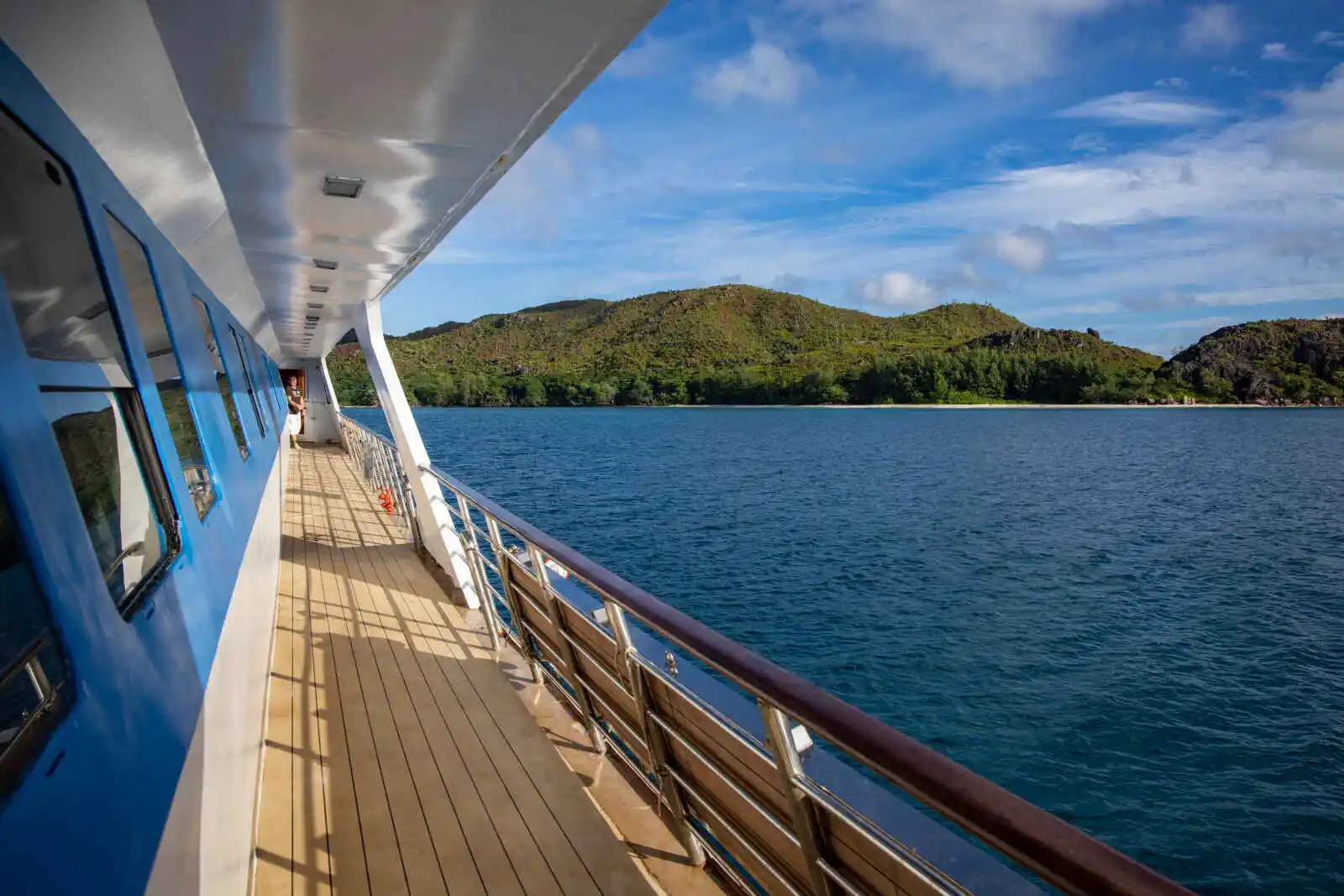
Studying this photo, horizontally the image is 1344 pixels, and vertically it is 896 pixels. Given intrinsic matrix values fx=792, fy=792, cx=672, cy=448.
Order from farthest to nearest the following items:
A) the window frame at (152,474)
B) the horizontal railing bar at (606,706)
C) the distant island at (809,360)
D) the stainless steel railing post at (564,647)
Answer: the distant island at (809,360)
the stainless steel railing post at (564,647)
the horizontal railing bar at (606,706)
the window frame at (152,474)

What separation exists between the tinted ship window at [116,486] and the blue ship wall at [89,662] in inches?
2.1

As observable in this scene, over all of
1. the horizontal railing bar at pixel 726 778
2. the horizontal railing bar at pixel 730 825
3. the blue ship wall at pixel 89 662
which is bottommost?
the horizontal railing bar at pixel 730 825

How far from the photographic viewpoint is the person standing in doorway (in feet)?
50.1

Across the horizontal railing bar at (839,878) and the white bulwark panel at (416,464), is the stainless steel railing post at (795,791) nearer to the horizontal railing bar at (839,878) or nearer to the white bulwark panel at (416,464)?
the horizontal railing bar at (839,878)

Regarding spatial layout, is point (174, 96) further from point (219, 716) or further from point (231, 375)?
point (231, 375)

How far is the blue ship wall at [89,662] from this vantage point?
0.75m

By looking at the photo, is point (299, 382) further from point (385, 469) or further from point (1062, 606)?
A: point (1062, 606)

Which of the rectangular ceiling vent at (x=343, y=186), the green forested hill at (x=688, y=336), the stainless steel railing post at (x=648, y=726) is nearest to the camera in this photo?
the stainless steel railing post at (x=648, y=726)

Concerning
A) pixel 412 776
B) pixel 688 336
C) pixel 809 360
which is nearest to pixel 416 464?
pixel 412 776

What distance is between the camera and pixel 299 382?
58.3 ft

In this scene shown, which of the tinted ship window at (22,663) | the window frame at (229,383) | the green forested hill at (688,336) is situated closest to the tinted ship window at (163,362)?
the window frame at (229,383)

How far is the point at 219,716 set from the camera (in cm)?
173

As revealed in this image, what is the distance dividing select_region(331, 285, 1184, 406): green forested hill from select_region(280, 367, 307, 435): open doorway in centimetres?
4034

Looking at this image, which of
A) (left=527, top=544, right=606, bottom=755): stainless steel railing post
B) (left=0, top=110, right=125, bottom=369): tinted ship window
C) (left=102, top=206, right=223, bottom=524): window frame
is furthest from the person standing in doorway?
(left=0, top=110, right=125, bottom=369): tinted ship window
